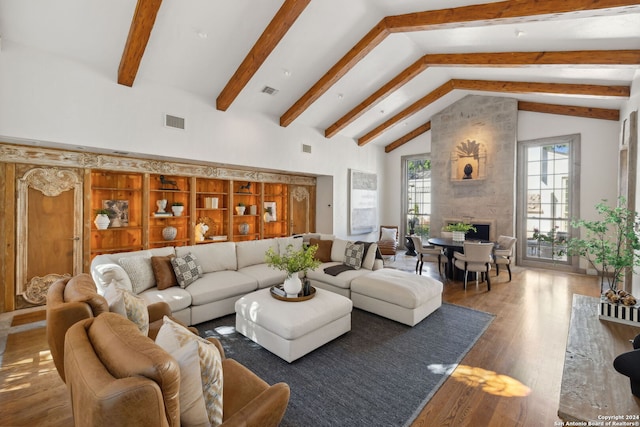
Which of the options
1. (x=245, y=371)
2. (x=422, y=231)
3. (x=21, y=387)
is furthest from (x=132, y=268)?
(x=422, y=231)

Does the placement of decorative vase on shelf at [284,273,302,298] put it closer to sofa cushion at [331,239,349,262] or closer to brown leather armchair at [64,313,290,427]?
brown leather armchair at [64,313,290,427]

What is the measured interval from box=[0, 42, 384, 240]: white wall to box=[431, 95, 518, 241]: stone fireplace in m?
3.78

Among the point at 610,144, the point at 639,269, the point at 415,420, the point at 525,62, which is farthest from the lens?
the point at 610,144

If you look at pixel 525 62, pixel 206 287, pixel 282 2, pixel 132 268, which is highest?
pixel 282 2

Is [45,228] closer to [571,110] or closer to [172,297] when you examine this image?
[172,297]

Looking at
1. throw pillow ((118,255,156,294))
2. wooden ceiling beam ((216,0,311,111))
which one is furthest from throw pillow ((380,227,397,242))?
Answer: throw pillow ((118,255,156,294))

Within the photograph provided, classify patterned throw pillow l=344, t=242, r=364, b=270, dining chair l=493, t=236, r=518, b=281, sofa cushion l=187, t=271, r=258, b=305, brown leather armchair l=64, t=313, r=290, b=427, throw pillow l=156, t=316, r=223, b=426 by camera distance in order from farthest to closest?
dining chair l=493, t=236, r=518, b=281 → patterned throw pillow l=344, t=242, r=364, b=270 → sofa cushion l=187, t=271, r=258, b=305 → throw pillow l=156, t=316, r=223, b=426 → brown leather armchair l=64, t=313, r=290, b=427

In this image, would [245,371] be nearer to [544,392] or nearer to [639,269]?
[544,392]

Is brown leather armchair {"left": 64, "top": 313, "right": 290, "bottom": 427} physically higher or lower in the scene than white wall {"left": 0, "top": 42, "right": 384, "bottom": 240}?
lower

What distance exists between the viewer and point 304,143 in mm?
6520

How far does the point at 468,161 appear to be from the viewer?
7133mm

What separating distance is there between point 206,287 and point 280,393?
2.40 m

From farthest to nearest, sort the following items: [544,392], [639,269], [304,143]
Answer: [304,143]
[639,269]
[544,392]

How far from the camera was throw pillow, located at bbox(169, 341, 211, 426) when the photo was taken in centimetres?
116
